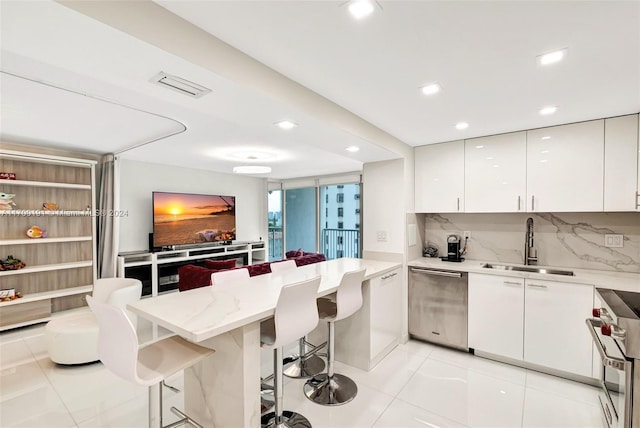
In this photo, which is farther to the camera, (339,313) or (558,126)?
(558,126)

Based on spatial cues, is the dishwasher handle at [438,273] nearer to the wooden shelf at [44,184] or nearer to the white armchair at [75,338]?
the white armchair at [75,338]

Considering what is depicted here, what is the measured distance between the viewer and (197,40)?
1.42 meters

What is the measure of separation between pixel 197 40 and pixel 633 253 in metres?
3.95

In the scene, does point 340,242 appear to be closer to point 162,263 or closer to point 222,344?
point 162,263

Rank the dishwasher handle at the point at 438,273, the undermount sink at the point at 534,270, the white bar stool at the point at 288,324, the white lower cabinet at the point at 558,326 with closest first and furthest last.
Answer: the white bar stool at the point at 288,324
the white lower cabinet at the point at 558,326
the undermount sink at the point at 534,270
the dishwasher handle at the point at 438,273

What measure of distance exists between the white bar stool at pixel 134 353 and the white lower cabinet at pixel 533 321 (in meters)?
2.61

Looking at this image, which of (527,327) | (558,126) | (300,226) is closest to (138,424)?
(527,327)

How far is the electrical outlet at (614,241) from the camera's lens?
2832mm

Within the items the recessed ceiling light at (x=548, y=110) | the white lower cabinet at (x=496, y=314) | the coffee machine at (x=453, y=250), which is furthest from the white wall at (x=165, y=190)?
the recessed ceiling light at (x=548, y=110)

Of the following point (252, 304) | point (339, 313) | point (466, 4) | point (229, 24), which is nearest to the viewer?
point (466, 4)

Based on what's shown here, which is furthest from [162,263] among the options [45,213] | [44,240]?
[45,213]

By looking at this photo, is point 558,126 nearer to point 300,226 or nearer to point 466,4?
point 466,4

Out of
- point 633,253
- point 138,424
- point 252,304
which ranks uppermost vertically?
point 633,253

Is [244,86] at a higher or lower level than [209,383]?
higher
